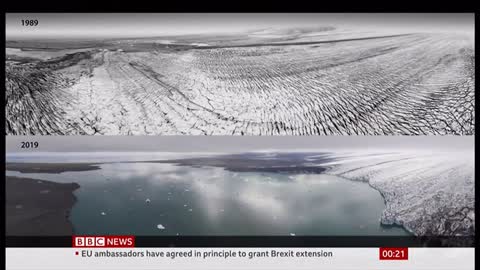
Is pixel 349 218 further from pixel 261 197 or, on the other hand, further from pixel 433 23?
pixel 433 23

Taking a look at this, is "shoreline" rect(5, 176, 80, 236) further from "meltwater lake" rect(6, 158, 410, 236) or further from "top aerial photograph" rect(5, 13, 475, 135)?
"top aerial photograph" rect(5, 13, 475, 135)

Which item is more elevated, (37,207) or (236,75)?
(236,75)

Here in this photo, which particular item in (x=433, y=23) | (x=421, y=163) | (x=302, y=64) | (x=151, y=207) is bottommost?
(x=151, y=207)

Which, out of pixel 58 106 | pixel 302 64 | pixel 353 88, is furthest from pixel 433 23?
pixel 58 106

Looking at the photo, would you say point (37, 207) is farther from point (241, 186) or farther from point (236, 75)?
point (236, 75)

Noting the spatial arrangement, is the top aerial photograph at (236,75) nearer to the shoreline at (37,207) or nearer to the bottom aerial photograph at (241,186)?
the bottom aerial photograph at (241,186)

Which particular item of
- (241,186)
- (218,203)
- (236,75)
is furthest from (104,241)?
(236,75)

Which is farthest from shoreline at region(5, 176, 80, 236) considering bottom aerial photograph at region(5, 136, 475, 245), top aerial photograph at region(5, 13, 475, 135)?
top aerial photograph at region(5, 13, 475, 135)

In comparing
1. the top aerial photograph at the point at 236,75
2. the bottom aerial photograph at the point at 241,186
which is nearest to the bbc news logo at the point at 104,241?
the bottom aerial photograph at the point at 241,186
